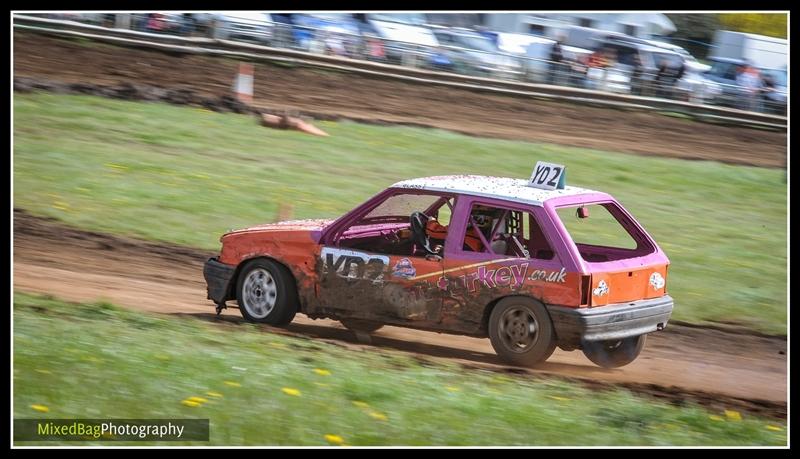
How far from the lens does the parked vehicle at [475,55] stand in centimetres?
1950

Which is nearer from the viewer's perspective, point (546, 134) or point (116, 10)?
point (116, 10)

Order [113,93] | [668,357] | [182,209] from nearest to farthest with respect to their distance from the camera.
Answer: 1. [668,357]
2. [182,209]
3. [113,93]

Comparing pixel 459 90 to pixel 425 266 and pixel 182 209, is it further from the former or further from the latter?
pixel 425 266

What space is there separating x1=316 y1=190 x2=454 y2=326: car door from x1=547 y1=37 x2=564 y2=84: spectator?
9.97 meters

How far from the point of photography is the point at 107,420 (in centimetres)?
762

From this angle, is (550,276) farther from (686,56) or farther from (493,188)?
(686,56)

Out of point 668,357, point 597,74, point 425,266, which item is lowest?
point 668,357

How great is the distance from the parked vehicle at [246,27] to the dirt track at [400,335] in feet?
23.5

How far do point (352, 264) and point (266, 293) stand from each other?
0.90m

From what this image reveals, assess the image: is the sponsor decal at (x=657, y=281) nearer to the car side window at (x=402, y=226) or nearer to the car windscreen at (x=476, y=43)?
the car side window at (x=402, y=226)

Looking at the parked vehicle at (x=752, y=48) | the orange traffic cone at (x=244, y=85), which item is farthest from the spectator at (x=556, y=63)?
the orange traffic cone at (x=244, y=85)
